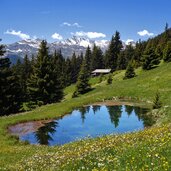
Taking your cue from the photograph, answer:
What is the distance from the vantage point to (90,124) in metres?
43.6

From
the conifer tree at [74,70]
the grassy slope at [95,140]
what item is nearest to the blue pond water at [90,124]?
the grassy slope at [95,140]

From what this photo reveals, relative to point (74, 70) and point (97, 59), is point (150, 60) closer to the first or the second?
point (74, 70)

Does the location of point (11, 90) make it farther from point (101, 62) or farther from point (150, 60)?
point (101, 62)

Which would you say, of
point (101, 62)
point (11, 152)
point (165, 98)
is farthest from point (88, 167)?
point (101, 62)

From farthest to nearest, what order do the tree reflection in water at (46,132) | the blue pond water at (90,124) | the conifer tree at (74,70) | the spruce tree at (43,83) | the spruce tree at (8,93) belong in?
the conifer tree at (74,70)
the spruce tree at (43,83)
the spruce tree at (8,93)
the blue pond water at (90,124)
the tree reflection in water at (46,132)

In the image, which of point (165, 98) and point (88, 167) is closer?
point (88, 167)

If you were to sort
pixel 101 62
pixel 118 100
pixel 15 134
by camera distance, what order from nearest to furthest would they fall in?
pixel 15 134, pixel 118 100, pixel 101 62

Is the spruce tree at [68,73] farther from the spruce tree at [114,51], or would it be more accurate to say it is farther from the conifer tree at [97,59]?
the spruce tree at [114,51]

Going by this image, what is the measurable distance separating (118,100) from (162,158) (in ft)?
164

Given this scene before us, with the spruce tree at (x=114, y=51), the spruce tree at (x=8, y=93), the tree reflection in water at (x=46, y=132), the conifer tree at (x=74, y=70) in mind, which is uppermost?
the spruce tree at (x=114, y=51)

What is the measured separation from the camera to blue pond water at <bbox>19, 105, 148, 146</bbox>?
124 ft

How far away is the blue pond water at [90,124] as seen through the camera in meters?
37.7

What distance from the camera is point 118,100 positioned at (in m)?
60.2

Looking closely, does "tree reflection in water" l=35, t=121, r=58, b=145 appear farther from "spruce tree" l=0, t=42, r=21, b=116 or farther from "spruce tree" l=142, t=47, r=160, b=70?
"spruce tree" l=142, t=47, r=160, b=70
